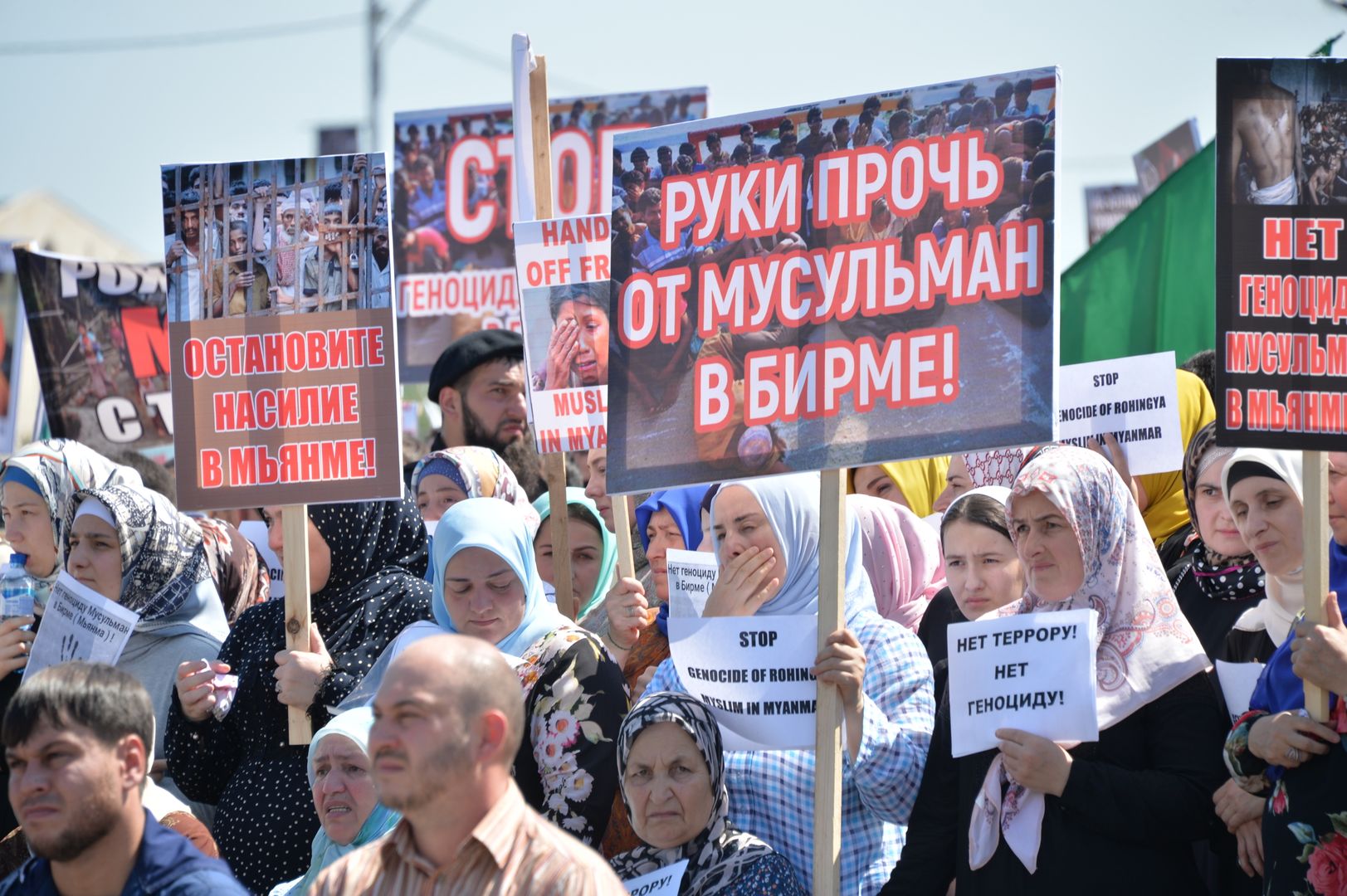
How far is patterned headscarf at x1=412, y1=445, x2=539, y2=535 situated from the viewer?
Answer: 20.9 feet

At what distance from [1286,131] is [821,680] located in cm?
172

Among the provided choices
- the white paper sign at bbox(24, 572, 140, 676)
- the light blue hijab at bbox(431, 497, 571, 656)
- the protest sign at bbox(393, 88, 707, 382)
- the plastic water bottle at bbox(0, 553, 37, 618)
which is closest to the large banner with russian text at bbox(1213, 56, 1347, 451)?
the light blue hijab at bbox(431, 497, 571, 656)

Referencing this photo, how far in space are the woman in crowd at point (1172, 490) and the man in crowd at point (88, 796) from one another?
11.9 feet

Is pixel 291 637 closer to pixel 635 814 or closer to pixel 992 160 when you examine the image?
pixel 635 814

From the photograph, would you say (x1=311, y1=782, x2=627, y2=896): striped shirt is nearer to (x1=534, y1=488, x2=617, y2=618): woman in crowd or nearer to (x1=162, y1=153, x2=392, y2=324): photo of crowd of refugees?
(x1=162, y1=153, x2=392, y2=324): photo of crowd of refugees

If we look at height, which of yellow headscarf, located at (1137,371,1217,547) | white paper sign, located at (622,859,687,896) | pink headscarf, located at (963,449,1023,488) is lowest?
white paper sign, located at (622,859,687,896)

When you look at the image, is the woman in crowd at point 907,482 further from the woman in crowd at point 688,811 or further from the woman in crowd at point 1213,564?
the woman in crowd at point 688,811

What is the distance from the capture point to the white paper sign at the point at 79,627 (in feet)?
17.1

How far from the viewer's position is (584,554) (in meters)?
6.34

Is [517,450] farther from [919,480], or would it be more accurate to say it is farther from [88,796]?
[88,796]

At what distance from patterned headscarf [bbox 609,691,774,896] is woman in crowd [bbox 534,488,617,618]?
205 centimetres

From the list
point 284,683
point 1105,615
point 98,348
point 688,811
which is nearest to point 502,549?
point 284,683

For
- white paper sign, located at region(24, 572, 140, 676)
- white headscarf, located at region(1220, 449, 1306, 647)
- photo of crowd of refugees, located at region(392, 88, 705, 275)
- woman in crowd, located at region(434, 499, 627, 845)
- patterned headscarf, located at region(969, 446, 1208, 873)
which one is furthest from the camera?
photo of crowd of refugees, located at region(392, 88, 705, 275)

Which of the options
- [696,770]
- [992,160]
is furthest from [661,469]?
[992,160]
